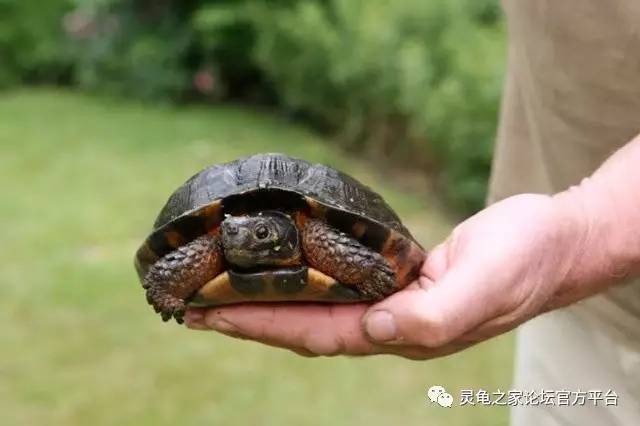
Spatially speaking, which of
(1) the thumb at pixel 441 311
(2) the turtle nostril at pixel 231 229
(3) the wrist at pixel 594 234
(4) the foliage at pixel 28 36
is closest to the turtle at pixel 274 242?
(2) the turtle nostril at pixel 231 229

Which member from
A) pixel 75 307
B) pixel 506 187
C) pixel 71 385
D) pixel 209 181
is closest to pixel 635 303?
pixel 506 187

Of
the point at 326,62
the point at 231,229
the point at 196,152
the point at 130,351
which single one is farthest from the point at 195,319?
the point at 326,62

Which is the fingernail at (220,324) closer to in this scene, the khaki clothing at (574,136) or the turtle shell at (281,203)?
the turtle shell at (281,203)

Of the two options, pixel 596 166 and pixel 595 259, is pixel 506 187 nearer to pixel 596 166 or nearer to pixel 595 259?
pixel 596 166

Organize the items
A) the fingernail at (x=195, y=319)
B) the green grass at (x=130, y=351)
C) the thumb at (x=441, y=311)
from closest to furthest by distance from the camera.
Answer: the thumb at (x=441, y=311) < the fingernail at (x=195, y=319) < the green grass at (x=130, y=351)

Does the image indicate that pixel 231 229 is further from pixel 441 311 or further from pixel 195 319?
pixel 441 311
